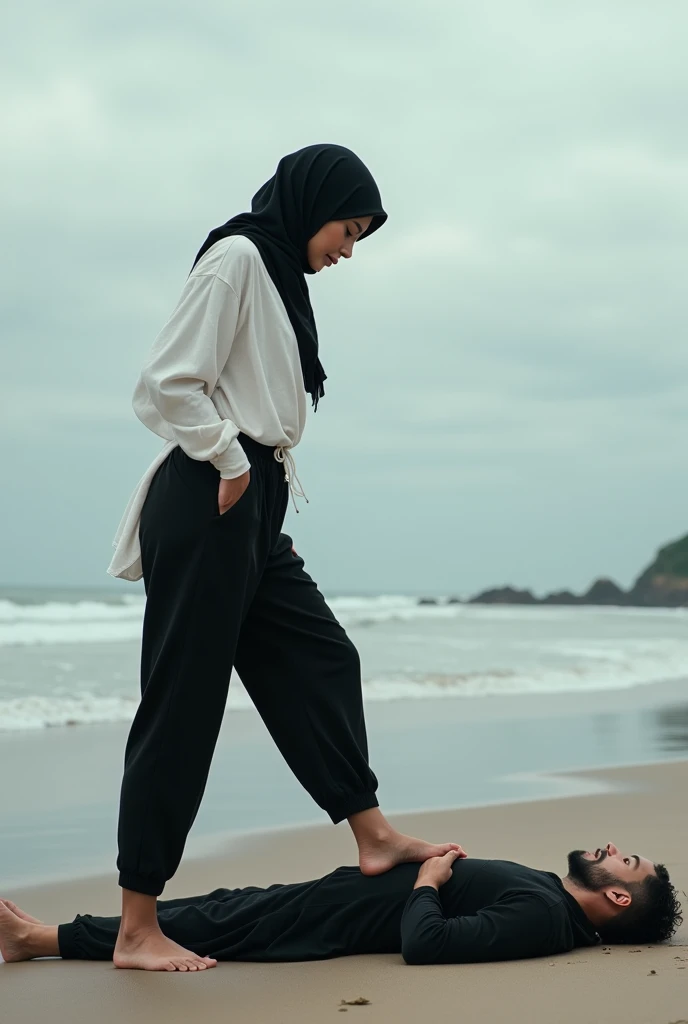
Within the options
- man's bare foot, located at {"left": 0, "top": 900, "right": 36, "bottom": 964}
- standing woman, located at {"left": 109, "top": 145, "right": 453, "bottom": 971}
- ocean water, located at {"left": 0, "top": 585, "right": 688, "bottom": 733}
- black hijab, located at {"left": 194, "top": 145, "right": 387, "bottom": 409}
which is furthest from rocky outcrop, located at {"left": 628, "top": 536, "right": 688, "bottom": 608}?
man's bare foot, located at {"left": 0, "top": 900, "right": 36, "bottom": 964}

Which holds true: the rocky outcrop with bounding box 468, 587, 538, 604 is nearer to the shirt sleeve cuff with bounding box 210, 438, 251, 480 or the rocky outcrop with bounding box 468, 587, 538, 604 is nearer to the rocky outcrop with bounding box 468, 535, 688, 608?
the rocky outcrop with bounding box 468, 535, 688, 608

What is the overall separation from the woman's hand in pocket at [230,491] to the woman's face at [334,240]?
619mm

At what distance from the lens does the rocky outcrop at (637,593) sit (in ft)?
164

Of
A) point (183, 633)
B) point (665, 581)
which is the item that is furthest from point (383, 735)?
point (665, 581)

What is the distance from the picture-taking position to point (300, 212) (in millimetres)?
2809

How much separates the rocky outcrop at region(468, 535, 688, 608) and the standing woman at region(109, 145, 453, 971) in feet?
155

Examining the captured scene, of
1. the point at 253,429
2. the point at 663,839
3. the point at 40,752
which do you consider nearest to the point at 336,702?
the point at 253,429

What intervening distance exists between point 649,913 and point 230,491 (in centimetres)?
149

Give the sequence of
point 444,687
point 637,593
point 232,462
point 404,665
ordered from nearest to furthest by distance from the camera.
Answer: point 232,462, point 444,687, point 404,665, point 637,593

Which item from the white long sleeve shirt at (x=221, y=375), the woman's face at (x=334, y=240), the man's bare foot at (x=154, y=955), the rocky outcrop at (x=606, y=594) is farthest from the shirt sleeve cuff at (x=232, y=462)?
the rocky outcrop at (x=606, y=594)

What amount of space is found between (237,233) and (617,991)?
1.91m

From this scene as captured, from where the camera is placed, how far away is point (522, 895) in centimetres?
275

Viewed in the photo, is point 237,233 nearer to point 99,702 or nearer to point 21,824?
point 21,824

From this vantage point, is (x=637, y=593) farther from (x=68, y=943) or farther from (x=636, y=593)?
(x=68, y=943)
